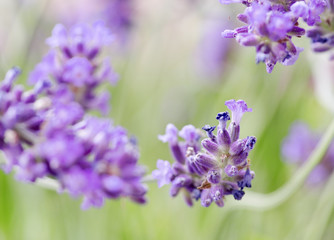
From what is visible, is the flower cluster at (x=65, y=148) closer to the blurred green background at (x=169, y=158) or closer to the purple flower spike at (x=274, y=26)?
the purple flower spike at (x=274, y=26)

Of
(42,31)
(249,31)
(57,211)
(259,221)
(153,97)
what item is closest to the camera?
(249,31)

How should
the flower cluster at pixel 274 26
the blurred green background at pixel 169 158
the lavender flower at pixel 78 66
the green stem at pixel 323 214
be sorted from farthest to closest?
the blurred green background at pixel 169 158 → the green stem at pixel 323 214 → the lavender flower at pixel 78 66 → the flower cluster at pixel 274 26

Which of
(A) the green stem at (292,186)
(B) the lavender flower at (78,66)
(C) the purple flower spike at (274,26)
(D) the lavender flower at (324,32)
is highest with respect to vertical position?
(B) the lavender flower at (78,66)

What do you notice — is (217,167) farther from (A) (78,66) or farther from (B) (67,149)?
(A) (78,66)

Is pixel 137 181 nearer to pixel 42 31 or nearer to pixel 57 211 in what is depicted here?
pixel 57 211

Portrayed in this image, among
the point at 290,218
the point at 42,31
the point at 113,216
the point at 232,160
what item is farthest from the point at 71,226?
the point at 42,31

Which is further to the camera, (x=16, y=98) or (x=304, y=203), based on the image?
(x=304, y=203)

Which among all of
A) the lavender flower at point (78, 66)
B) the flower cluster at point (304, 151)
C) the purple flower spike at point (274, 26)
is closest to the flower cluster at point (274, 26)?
the purple flower spike at point (274, 26)
